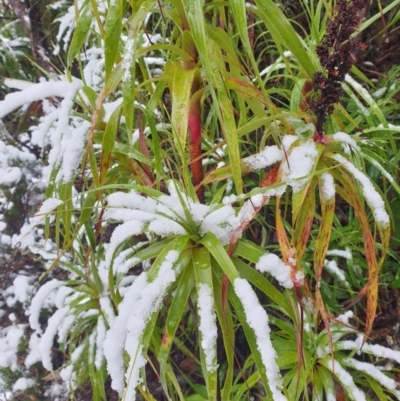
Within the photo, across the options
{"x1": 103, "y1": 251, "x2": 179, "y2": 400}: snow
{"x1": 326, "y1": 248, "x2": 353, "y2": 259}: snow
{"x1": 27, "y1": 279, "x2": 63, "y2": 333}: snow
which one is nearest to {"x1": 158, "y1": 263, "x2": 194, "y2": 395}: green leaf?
{"x1": 103, "y1": 251, "x2": 179, "y2": 400}: snow

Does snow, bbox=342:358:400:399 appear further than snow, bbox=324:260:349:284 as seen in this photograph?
No

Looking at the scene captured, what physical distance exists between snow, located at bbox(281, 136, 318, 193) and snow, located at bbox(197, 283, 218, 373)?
0.15 meters

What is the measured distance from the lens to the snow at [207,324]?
44cm

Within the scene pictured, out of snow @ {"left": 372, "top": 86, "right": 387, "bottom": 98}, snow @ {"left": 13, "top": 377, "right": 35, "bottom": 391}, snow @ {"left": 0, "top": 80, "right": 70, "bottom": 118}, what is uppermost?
snow @ {"left": 0, "top": 80, "right": 70, "bottom": 118}

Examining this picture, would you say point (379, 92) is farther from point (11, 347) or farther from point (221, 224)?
point (11, 347)

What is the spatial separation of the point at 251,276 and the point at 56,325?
62 centimetres

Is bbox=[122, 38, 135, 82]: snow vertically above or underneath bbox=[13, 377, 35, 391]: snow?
above

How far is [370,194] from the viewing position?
47cm

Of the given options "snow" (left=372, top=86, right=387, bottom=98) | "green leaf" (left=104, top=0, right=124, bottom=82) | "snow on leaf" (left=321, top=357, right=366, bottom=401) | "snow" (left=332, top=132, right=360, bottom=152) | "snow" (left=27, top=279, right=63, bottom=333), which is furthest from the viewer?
"snow" (left=27, top=279, right=63, bottom=333)

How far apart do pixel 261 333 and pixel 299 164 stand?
191 millimetres

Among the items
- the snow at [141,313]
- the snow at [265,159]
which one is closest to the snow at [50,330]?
the snow at [141,313]

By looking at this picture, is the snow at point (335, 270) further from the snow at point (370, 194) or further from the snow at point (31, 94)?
the snow at point (31, 94)

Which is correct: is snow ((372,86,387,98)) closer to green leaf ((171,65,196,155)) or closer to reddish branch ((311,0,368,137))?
reddish branch ((311,0,368,137))

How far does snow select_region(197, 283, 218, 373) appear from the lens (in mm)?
444
